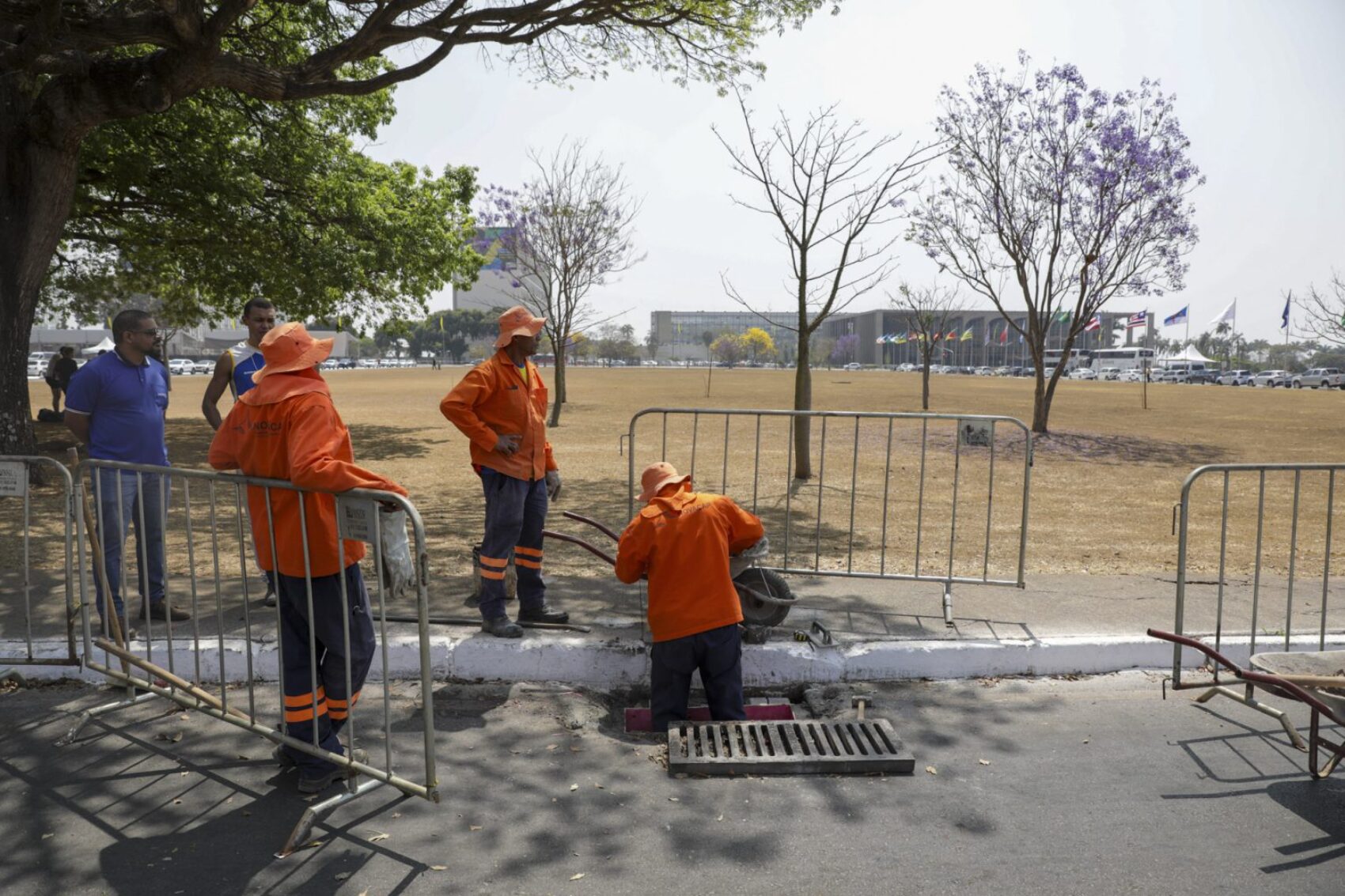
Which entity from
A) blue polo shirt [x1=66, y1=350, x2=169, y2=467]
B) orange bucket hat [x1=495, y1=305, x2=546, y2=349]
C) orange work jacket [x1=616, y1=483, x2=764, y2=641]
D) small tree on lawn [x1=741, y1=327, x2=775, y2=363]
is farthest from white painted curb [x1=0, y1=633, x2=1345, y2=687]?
small tree on lawn [x1=741, y1=327, x2=775, y2=363]

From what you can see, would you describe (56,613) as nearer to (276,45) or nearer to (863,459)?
(276,45)

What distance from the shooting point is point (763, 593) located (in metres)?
5.22

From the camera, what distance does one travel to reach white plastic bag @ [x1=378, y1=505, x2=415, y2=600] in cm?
347

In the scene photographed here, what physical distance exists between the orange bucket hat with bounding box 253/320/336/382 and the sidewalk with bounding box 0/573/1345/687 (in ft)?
5.32

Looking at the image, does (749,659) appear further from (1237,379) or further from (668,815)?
(1237,379)

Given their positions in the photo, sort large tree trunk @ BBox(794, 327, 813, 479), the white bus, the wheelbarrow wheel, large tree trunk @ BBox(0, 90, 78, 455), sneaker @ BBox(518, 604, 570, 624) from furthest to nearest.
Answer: the white bus, large tree trunk @ BBox(794, 327, 813, 479), large tree trunk @ BBox(0, 90, 78, 455), sneaker @ BBox(518, 604, 570, 624), the wheelbarrow wheel

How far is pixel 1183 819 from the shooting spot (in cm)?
348

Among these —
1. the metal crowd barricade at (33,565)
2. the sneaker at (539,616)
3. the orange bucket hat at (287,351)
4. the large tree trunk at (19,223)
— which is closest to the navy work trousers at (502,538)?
the sneaker at (539,616)

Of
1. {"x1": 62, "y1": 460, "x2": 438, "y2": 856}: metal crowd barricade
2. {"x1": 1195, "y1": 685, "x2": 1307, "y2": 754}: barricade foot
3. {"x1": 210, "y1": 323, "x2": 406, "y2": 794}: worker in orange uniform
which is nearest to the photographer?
{"x1": 62, "y1": 460, "x2": 438, "y2": 856}: metal crowd barricade

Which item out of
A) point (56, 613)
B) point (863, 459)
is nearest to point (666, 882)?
point (56, 613)

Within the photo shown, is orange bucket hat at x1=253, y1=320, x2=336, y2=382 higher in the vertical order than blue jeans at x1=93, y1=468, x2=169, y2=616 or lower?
higher

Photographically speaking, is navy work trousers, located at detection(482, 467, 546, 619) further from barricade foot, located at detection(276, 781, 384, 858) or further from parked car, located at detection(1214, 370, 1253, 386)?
parked car, located at detection(1214, 370, 1253, 386)

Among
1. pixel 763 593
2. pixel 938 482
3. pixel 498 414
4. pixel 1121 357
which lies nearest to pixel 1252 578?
pixel 763 593

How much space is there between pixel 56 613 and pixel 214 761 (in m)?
2.49
